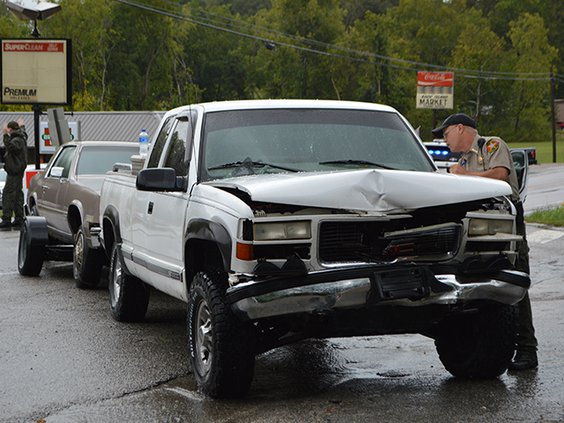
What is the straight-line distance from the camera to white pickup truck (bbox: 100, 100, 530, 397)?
6406 mm

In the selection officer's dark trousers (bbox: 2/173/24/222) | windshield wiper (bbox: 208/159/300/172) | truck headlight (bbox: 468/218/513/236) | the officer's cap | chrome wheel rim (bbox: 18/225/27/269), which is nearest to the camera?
truck headlight (bbox: 468/218/513/236)

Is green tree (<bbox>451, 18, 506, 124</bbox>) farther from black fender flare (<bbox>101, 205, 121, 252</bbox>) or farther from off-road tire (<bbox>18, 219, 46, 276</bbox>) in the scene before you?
black fender flare (<bbox>101, 205, 121, 252</bbox>)

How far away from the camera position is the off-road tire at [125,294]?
970cm

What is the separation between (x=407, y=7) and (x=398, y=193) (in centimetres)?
11660

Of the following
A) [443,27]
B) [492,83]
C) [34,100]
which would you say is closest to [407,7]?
[443,27]

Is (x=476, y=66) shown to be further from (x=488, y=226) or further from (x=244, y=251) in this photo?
(x=244, y=251)

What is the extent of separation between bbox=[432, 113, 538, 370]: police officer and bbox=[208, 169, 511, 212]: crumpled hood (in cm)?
112

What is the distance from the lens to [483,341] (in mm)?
7145

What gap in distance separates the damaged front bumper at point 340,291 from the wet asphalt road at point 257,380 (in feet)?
2.03

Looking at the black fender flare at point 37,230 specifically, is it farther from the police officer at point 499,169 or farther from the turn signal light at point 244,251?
the turn signal light at point 244,251

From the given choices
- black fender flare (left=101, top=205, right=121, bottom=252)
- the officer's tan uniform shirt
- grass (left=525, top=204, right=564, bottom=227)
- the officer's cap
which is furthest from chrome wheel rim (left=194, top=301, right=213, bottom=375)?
the officer's cap

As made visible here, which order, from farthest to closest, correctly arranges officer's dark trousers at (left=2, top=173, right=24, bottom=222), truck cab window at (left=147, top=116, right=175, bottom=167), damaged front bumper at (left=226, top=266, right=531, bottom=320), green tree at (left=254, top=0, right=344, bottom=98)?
green tree at (left=254, top=0, right=344, bottom=98) → officer's dark trousers at (left=2, top=173, right=24, bottom=222) → truck cab window at (left=147, top=116, right=175, bottom=167) → damaged front bumper at (left=226, top=266, right=531, bottom=320)

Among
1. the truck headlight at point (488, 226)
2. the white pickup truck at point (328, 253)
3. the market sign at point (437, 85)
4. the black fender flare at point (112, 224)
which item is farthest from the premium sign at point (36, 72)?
the market sign at point (437, 85)

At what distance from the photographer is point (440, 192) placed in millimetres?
6539
